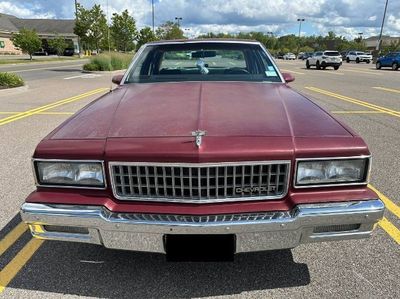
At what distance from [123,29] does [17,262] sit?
50.2 metres

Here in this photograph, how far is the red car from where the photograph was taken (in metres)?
2.16

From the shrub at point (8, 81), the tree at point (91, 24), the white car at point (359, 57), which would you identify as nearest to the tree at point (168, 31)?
the tree at point (91, 24)

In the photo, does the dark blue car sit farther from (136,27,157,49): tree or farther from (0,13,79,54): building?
(0,13,79,54): building

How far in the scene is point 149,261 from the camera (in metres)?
2.80

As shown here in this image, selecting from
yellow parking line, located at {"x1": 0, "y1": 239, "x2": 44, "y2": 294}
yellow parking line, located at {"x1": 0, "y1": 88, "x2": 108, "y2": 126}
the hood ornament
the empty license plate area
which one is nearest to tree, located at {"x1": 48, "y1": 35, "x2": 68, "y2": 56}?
yellow parking line, located at {"x1": 0, "y1": 88, "x2": 108, "y2": 126}

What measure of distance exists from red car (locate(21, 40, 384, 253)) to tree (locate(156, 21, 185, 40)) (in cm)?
5672

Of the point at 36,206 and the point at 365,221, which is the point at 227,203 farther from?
the point at 36,206

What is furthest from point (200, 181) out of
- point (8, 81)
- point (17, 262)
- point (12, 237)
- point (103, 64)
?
point (103, 64)

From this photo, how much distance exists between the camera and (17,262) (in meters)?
2.82

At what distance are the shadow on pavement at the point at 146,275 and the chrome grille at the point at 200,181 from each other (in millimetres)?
725

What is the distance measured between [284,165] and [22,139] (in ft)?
18.8

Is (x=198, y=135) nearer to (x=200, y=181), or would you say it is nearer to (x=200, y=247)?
(x=200, y=181)

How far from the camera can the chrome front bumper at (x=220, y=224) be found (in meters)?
2.14

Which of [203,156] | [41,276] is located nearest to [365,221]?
[203,156]
